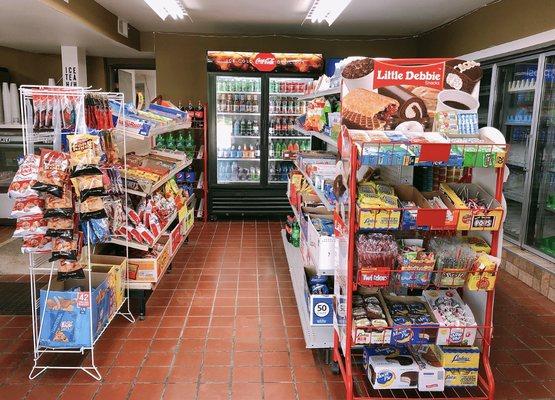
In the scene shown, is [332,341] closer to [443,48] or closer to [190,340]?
[190,340]

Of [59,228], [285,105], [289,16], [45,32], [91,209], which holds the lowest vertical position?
[59,228]

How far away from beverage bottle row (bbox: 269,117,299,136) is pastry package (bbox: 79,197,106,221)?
15.5 feet

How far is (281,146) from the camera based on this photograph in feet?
25.0

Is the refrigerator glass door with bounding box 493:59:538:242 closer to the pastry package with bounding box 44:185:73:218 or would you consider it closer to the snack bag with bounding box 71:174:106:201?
the snack bag with bounding box 71:174:106:201

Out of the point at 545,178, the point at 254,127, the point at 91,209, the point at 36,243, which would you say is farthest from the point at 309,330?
the point at 254,127

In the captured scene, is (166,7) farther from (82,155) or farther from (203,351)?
(203,351)

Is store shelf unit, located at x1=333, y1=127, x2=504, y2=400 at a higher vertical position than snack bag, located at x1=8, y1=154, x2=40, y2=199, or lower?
lower

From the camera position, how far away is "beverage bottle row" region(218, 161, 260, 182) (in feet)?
25.3

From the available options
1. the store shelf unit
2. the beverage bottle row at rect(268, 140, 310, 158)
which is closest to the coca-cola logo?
the beverage bottle row at rect(268, 140, 310, 158)

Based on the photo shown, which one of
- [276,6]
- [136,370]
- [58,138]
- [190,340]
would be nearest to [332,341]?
[190,340]

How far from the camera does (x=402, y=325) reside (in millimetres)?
2750

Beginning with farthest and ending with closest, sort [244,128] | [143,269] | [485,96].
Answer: [244,128] < [485,96] < [143,269]

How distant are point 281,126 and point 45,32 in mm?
3629

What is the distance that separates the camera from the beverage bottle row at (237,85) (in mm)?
7352
